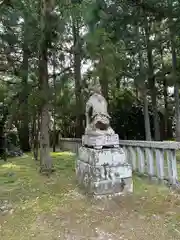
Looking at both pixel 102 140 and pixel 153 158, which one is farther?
pixel 153 158

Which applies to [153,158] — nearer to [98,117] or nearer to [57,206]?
[98,117]

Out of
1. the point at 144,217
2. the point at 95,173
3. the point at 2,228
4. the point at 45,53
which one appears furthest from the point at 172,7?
the point at 2,228

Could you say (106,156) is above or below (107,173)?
above

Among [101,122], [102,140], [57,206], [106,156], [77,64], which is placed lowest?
[57,206]

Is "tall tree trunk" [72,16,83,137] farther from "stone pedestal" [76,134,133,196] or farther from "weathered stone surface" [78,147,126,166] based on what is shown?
"weathered stone surface" [78,147,126,166]

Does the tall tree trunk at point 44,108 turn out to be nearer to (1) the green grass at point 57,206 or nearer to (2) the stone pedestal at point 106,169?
(1) the green grass at point 57,206

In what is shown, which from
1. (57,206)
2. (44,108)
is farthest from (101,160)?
(44,108)

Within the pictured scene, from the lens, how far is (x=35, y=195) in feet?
12.0

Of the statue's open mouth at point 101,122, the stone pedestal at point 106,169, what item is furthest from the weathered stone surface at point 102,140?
the statue's open mouth at point 101,122

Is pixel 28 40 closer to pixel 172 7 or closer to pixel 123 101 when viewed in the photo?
pixel 172 7

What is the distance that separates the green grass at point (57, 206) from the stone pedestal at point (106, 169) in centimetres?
19

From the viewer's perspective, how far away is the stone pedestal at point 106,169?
347cm

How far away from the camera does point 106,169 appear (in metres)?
3.51

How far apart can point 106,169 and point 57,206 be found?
0.84 metres
